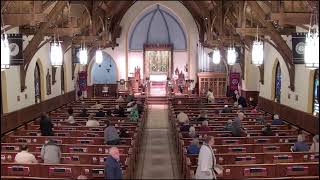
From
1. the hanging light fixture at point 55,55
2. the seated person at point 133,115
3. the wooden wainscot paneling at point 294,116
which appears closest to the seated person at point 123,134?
the seated person at point 133,115

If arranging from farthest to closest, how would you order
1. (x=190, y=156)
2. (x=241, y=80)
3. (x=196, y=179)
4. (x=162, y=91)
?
(x=162, y=91), (x=241, y=80), (x=190, y=156), (x=196, y=179)

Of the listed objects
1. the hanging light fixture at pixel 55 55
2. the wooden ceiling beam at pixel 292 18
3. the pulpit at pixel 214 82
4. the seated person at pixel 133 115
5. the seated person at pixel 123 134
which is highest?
the wooden ceiling beam at pixel 292 18

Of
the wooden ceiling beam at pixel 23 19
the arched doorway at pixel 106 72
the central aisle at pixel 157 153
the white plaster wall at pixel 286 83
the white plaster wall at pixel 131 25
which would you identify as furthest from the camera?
the arched doorway at pixel 106 72

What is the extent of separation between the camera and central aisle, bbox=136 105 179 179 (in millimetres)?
12562

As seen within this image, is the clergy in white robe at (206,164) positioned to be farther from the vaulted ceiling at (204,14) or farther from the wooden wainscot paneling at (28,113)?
the wooden wainscot paneling at (28,113)

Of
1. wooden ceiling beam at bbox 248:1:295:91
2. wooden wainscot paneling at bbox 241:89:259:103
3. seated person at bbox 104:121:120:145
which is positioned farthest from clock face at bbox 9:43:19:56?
wooden wainscot paneling at bbox 241:89:259:103

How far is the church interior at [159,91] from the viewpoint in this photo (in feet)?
33.2

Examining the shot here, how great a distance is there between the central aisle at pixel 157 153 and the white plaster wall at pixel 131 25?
39.8 ft

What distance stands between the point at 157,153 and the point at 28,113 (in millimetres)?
7043

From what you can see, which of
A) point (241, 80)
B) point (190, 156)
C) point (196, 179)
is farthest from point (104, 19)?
point (196, 179)

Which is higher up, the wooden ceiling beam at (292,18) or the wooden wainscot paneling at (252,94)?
the wooden ceiling beam at (292,18)

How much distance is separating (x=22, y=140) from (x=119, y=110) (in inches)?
235

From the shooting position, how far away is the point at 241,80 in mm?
28422

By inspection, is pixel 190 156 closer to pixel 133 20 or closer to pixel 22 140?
pixel 22 140
